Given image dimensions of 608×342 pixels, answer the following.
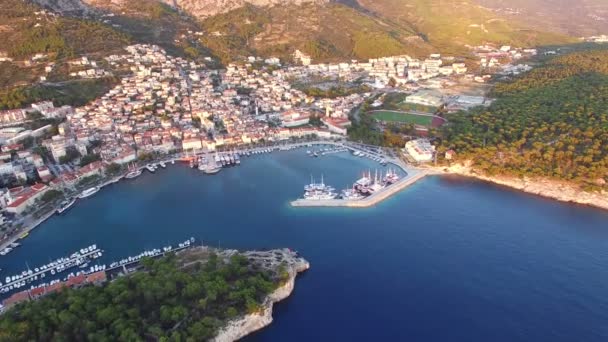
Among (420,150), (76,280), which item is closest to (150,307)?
(76,280)

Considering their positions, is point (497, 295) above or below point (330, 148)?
below

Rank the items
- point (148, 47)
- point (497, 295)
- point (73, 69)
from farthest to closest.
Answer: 1. point (148, 47)
2. point (73, 69)
3. point (497, 295)

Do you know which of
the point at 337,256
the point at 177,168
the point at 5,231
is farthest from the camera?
the point at 177,168

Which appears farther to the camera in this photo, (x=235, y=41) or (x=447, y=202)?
(x=235, y=41)

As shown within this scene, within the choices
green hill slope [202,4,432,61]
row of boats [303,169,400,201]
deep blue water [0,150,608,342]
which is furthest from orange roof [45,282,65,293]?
green hill slope [202,4,432,61]

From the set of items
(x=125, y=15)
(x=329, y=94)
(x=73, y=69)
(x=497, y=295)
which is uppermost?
(x=125, y=15)

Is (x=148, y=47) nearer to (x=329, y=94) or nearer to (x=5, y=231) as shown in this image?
(x=329, y=94)

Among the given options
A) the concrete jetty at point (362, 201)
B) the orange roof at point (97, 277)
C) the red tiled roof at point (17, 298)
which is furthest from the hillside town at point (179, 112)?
the orange roof at point (97, 277)

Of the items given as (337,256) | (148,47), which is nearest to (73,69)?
(148,47)

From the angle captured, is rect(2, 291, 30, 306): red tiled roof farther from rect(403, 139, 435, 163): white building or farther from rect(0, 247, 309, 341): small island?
rect(403, 139, 435, 163): white building
